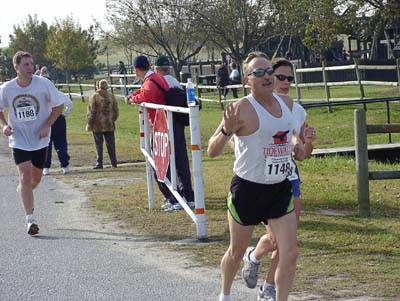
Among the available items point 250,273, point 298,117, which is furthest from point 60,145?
point 298,117

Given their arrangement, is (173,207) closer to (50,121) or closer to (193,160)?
(50,121)

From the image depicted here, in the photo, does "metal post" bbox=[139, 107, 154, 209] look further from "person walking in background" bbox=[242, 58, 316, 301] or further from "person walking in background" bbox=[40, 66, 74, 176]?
"person walking in background" bbox=[40, 66, 74, 176]

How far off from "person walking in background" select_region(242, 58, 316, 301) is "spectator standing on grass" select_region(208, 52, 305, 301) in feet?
1.57

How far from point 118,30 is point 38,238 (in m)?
46.7

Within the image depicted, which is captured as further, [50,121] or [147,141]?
[147,141]

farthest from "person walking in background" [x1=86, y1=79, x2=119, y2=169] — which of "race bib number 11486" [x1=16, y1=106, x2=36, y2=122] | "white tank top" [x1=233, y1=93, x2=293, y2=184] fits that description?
"white tank top" [x1=233, y1=93, x2=293, y2=184]

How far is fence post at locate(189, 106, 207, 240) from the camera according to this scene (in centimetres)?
917

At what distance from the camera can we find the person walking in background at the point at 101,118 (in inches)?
727

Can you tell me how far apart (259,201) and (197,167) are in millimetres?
3021

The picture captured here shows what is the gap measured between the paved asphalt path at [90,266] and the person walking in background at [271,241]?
227 mm

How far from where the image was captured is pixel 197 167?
365 inches

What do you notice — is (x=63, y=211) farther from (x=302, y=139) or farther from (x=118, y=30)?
(x=118, y=30)

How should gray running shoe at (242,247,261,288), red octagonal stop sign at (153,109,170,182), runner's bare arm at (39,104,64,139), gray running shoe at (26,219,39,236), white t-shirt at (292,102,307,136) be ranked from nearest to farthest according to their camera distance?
white t-shirt at (292,102,307,136) < gray running shoe at (242,247,261,288) < gray running shoe at (26,219,39,236) < runner's bare arm at (39,104,64,139) < red octagonal stop sign at (153,109,170,182)

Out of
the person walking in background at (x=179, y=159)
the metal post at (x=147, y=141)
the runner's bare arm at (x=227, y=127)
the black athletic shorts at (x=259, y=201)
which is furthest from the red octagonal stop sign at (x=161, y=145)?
the runner's bare arm at (x=227, y=127)
